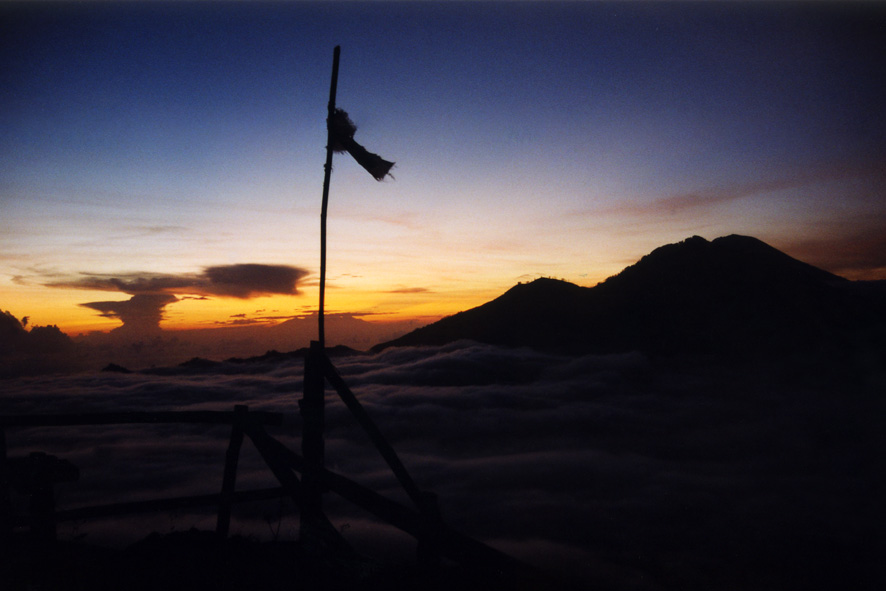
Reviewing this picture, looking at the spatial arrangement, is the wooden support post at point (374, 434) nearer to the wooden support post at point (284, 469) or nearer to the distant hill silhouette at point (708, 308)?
the wooden support post at point (284, 469)

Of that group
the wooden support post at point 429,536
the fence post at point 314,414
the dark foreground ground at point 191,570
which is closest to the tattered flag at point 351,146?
the fence post at point 314,414

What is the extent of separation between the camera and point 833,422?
77.7 meters

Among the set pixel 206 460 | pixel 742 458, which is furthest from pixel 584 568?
pixel 742 458

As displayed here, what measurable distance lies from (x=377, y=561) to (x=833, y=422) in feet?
334

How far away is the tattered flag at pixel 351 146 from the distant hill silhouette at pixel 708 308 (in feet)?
456

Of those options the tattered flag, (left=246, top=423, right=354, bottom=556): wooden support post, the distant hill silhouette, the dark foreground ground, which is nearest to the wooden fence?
(left=246, top=423, right=354, bottom=556): wooden support post

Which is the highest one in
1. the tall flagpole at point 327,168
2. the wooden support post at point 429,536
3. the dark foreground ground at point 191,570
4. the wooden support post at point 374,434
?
the tall flagpole at point 327,168

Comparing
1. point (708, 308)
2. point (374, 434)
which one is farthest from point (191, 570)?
point (708, 308)

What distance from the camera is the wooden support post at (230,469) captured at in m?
5.57

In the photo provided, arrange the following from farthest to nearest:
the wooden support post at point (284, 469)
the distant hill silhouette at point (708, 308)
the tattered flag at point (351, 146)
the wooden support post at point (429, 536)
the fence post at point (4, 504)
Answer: the distant hill silhouette at point (708, 308) < the tattered flag at point (351, 146) < the fence post at point (4, 504) < the wooden support post at point (284, 469) < the wooden support post at point (429, 536)

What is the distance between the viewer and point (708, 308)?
473 ft

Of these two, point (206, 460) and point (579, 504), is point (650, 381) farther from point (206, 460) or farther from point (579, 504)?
point (206, 460)

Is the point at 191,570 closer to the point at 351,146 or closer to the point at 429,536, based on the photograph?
the point at 429,536

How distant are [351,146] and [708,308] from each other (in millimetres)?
162142
